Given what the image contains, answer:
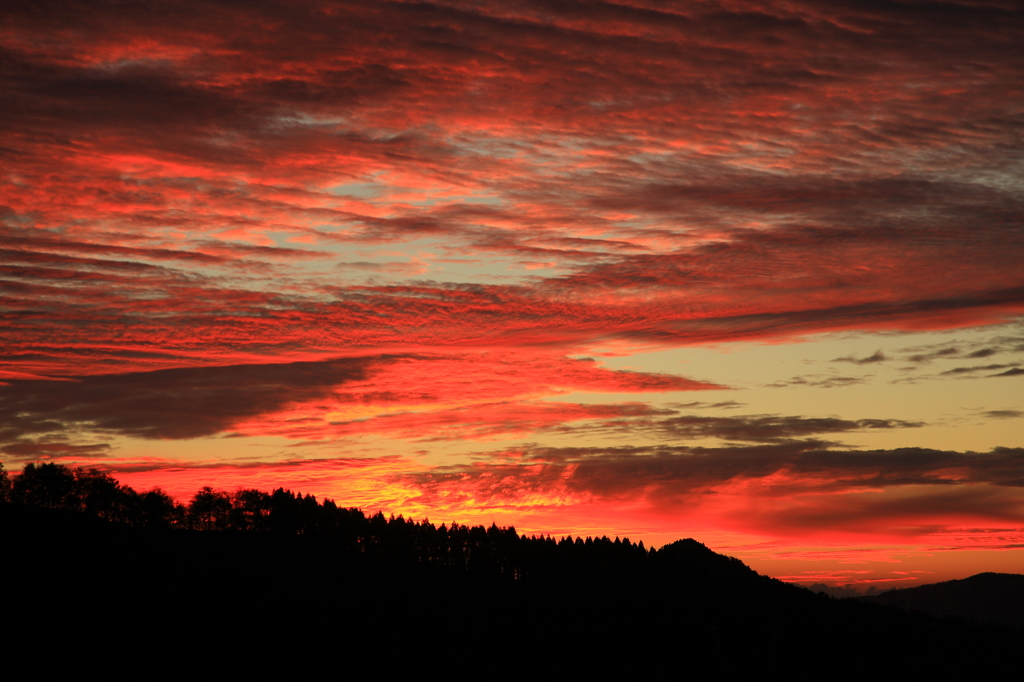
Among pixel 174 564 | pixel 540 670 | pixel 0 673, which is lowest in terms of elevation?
pixel 540 670

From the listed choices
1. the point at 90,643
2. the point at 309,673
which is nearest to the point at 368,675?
the point at 309,673

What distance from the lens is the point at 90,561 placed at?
187500 mm

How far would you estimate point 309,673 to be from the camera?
17162cm

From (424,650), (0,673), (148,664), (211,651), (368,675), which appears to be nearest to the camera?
(0,673)

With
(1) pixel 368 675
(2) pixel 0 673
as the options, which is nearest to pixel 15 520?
(2) pixel 0 673

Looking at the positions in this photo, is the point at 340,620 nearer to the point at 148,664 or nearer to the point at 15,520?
the point at 148,664

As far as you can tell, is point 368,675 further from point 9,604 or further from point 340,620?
point 9,604

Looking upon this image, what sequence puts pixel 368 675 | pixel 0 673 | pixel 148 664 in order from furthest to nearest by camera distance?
pixel 368 675
pixel 148 664
pixel 0 673

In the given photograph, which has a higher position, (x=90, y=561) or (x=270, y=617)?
(x=90, y=561)

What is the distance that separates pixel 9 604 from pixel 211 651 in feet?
126

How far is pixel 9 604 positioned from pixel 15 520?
48622 millimetres

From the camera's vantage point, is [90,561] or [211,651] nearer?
[211,651]

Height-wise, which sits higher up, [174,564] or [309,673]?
[174,564]

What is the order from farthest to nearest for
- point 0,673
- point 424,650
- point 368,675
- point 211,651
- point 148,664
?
point 424,650, point 368,675, point 211,651, point 148,664, point 0,673
